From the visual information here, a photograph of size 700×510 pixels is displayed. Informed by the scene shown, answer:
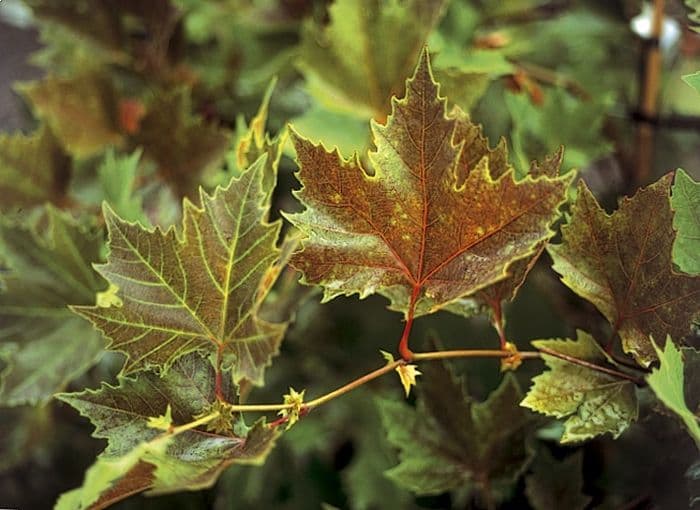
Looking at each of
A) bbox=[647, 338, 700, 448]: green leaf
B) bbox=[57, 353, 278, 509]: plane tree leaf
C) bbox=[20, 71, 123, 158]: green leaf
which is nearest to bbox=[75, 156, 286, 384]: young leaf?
bbox=[57, 353, 278, 509]: plane tree leaf

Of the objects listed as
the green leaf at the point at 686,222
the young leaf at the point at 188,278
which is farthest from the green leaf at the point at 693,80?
the young leaf at the point at 188,278

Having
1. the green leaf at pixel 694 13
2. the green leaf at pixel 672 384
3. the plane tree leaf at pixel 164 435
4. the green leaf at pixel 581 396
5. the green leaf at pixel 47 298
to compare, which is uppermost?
the green leaf at pixel 694 13

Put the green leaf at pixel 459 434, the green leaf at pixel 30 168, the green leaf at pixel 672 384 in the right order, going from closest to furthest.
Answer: the green leaf at pixel 672 384 → the green leaf at pixel 459 434 → the green leaf at pixel 30 168

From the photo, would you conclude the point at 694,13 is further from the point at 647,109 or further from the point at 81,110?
the point at 81,110

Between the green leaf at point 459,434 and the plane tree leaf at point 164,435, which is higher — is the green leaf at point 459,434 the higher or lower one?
the lower one

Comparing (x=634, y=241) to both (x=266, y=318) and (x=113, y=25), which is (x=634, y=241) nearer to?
(x=266, y=318)

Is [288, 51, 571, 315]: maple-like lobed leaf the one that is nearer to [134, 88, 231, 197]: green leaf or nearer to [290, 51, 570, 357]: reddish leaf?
[290, 51, 570, 357]: reddish leaf

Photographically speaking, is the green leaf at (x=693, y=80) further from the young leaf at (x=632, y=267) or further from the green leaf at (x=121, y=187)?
the green leaf at (x=121, y=187)
